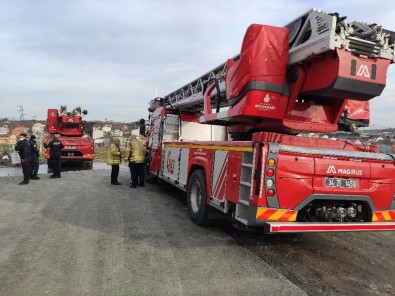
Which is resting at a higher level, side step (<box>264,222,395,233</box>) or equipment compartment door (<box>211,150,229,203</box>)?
equipment compartment door (<box>211,150,229,203</box>)

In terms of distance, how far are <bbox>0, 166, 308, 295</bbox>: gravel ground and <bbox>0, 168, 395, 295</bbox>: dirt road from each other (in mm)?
12

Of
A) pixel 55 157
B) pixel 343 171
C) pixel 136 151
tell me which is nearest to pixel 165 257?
pixel 343 171

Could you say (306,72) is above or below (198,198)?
above

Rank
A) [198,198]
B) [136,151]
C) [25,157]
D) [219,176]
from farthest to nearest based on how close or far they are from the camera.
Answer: [25,157] → [136,151] → [198,198] → [219,176]

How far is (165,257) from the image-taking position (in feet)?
15.7

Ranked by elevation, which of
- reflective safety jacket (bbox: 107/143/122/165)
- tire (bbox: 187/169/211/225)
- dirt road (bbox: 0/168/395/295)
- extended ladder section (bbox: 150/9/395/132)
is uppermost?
extended ladder section (bbox: 150/9/395/132)

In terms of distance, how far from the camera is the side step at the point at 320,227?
427 cm

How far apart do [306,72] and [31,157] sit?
10.0m

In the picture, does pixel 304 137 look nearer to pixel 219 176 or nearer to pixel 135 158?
pixel 219 176

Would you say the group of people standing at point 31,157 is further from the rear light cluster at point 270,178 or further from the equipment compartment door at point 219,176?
the rear light cluster at point 270,178

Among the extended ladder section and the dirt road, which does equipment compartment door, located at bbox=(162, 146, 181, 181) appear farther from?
the extended ladder section

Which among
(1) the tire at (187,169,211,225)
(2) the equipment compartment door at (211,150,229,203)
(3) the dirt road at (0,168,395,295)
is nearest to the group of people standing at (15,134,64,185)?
(3) the dirt road at (0,168,395,295)

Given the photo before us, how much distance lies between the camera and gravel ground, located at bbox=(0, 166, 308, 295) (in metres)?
3.90

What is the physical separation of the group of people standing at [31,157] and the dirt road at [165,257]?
3516mm
